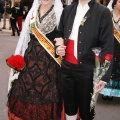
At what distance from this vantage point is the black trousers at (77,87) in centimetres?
250

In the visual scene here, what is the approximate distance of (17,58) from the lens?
10.1ft

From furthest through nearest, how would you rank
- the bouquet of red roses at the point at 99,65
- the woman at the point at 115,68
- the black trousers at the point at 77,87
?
the woman at the point at 115,68
the black trousers at the point at 77,87
the bouquet of red roses at the point at 99,65

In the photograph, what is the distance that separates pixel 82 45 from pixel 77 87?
1.16 ft

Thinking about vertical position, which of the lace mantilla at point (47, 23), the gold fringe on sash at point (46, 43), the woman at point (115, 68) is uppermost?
the lace mantilla at point (47, 23)

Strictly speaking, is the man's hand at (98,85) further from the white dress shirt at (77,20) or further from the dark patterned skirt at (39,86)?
the dark patterned skirt at (39,86)

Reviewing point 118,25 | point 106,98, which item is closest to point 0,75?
point 106,98

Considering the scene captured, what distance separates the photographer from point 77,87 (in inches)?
102

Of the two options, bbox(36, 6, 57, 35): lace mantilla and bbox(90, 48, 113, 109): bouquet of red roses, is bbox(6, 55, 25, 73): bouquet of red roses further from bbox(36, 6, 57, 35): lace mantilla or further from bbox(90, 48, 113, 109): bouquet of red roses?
bbox(90, 48, 113, 109): bouquet of red roses

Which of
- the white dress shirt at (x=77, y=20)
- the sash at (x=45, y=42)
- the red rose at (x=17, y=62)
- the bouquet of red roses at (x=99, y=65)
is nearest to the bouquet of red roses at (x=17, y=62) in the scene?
the red rose at (x=17, y=62)

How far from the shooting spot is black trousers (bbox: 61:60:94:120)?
2.50 m

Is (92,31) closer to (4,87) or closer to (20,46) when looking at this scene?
(20,46)

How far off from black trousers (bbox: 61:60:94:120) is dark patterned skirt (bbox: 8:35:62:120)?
1.28 feet

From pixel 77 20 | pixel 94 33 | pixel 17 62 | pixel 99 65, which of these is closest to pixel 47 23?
pixel 17 62

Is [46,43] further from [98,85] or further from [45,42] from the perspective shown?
[98,85]
